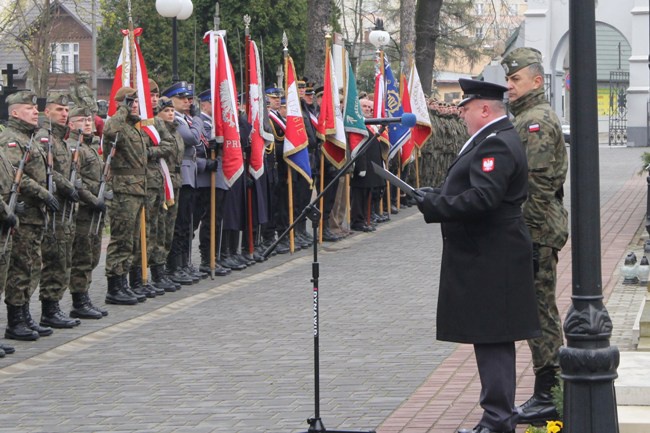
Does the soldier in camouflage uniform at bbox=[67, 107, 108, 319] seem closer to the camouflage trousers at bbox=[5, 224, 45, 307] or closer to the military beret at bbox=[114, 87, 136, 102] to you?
the military beret at bbox=[114, 87, 136, 102]

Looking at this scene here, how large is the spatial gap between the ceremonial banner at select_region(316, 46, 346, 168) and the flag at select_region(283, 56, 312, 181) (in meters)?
1.09

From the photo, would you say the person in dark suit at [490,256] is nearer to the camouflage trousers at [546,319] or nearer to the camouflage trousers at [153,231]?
the camouflage trousers at [546,319]

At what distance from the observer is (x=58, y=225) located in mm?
11438

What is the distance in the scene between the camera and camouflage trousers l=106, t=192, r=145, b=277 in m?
12.8

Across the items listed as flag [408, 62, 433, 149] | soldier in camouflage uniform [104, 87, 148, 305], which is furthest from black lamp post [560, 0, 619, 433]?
flag [408, 62, 433, 149]

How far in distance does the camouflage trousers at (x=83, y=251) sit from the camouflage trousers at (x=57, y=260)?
449 millimetres

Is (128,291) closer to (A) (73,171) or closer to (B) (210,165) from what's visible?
(A) (73,171)

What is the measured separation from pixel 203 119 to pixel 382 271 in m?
2.72

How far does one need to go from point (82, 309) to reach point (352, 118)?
7641 mm

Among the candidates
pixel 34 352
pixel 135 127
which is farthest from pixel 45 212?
pixel 135 127

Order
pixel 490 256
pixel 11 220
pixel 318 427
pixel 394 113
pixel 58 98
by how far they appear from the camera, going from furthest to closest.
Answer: pixel 394 113 < pixel 58 98 < pixel 11 220 < pixel 318 427 < pixel 490 256

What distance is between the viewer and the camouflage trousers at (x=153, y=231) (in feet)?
43.7

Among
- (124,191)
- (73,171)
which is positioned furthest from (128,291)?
(73,171)

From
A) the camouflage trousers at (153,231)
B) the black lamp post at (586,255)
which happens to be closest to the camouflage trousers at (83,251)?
the camouflage trousers at (153,231)
